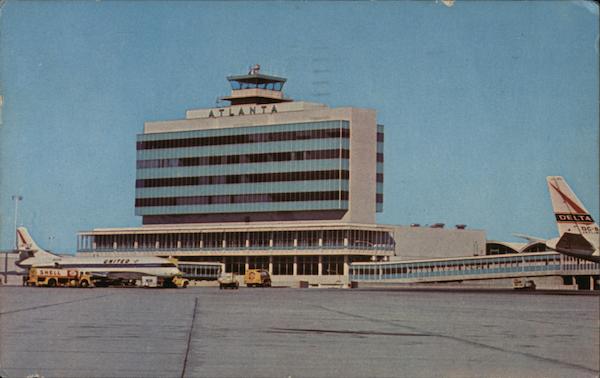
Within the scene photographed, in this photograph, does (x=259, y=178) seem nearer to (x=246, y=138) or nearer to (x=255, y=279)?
(x=246, y=138)

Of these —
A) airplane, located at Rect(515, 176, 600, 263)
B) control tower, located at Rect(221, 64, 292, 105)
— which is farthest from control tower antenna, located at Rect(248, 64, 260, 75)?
airplane, located at Rect(515, 176, 600, 263)

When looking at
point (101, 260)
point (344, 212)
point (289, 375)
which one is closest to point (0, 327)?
point (289, 375)

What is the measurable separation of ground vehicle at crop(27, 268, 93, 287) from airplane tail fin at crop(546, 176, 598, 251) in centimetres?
6111

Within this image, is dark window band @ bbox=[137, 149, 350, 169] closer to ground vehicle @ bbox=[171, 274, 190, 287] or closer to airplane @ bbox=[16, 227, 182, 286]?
airplane @ bbox=[16, 227, 182, 286]

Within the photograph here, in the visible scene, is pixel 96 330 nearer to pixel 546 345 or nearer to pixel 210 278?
pixel 546 345

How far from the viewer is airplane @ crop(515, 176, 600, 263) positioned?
276 feet

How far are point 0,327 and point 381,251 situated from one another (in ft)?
426

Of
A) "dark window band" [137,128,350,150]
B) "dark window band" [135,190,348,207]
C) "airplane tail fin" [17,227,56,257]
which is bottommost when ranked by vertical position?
"airplane tail fin" [17,227,56,257]

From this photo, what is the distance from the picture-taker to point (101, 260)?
13712cm

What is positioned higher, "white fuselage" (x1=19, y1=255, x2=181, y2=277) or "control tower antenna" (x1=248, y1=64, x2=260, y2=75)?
"control tower antenna" (x1=248, y1=64, x2=260, y2=75)

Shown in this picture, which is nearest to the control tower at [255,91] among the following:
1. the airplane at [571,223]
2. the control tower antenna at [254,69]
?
the control tower antenna at [254,69]

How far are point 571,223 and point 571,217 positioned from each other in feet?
1.75

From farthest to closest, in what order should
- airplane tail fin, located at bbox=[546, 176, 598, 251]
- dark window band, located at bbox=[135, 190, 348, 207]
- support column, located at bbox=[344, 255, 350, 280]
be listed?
support column, located at bbox=[344, 255, 350, 280] < dark window band, located at bbox=[135, 190, 348, 207] < airplane tail fin, located at bbox=[546, 176, 598, 251]

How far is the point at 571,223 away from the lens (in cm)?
8544
